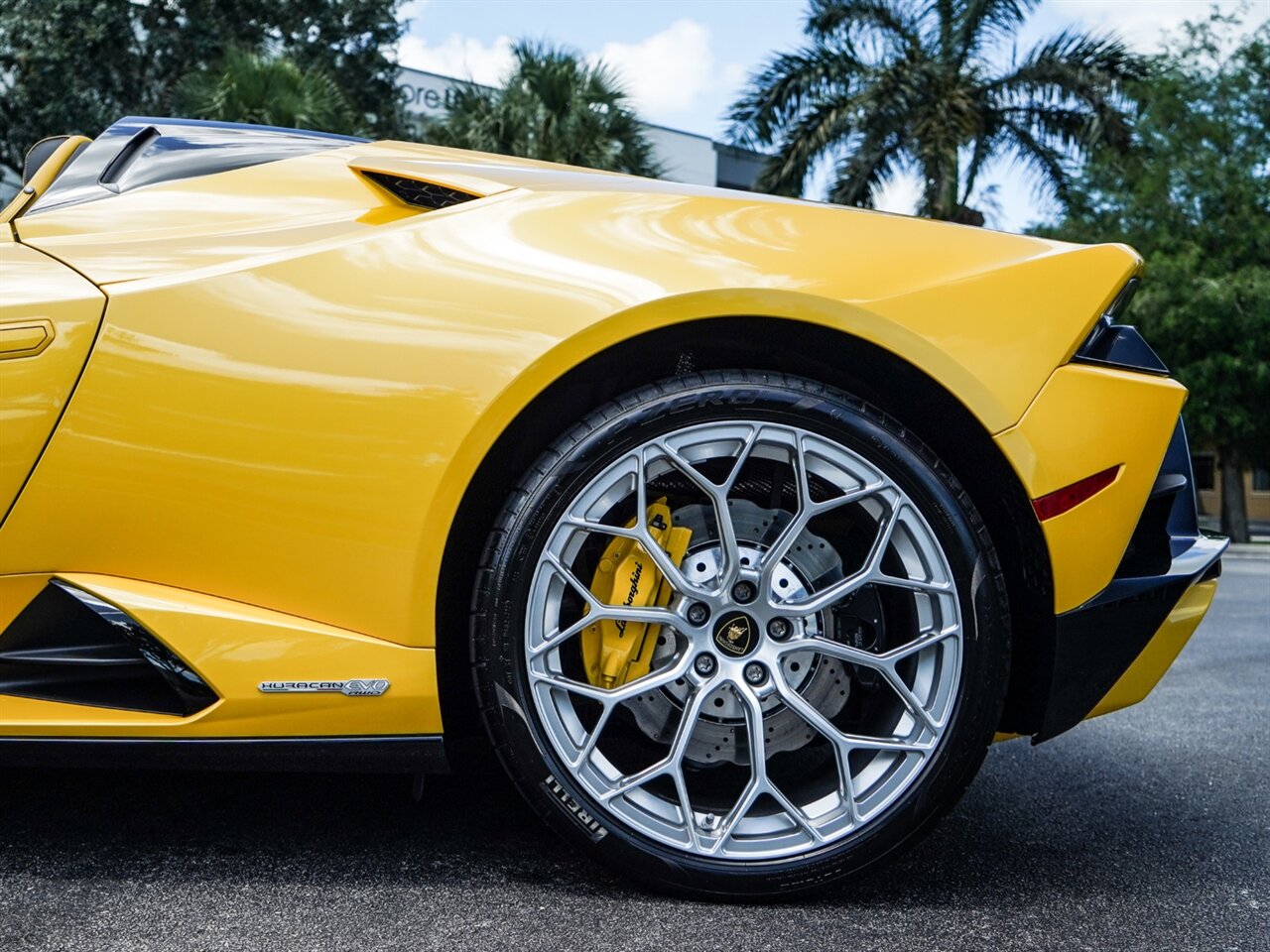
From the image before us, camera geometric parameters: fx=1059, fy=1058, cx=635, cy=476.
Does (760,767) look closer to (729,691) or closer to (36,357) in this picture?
(729,691)

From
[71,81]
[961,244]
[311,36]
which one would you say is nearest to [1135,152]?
[311,36]

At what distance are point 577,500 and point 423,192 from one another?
0.56 m

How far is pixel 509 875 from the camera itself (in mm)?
1618

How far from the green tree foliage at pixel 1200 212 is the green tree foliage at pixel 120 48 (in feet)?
41.1

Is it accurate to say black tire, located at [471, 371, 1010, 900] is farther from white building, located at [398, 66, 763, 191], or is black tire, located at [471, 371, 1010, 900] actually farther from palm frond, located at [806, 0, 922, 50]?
white building, located at [398, 66, 763, 191]

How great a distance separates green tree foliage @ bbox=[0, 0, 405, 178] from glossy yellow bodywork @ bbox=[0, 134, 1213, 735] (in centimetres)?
1517

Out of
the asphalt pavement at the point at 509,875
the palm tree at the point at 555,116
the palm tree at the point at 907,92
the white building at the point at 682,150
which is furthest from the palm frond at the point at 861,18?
the asphalt pavement at the point at 509,875

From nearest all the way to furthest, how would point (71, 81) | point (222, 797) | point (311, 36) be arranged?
point (222, 797)
point (71, 81)
point (311, 36)

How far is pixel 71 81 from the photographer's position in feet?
49.4

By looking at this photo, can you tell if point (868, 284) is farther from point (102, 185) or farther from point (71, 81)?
point (71, 81)

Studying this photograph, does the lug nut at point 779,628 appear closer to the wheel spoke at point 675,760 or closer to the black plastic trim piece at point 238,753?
the wheel spoke at point 675,760

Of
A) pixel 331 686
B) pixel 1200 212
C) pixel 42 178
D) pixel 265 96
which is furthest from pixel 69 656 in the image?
pixel 1200 212

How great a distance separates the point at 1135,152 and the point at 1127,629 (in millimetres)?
18499

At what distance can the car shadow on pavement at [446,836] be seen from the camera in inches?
63.1
